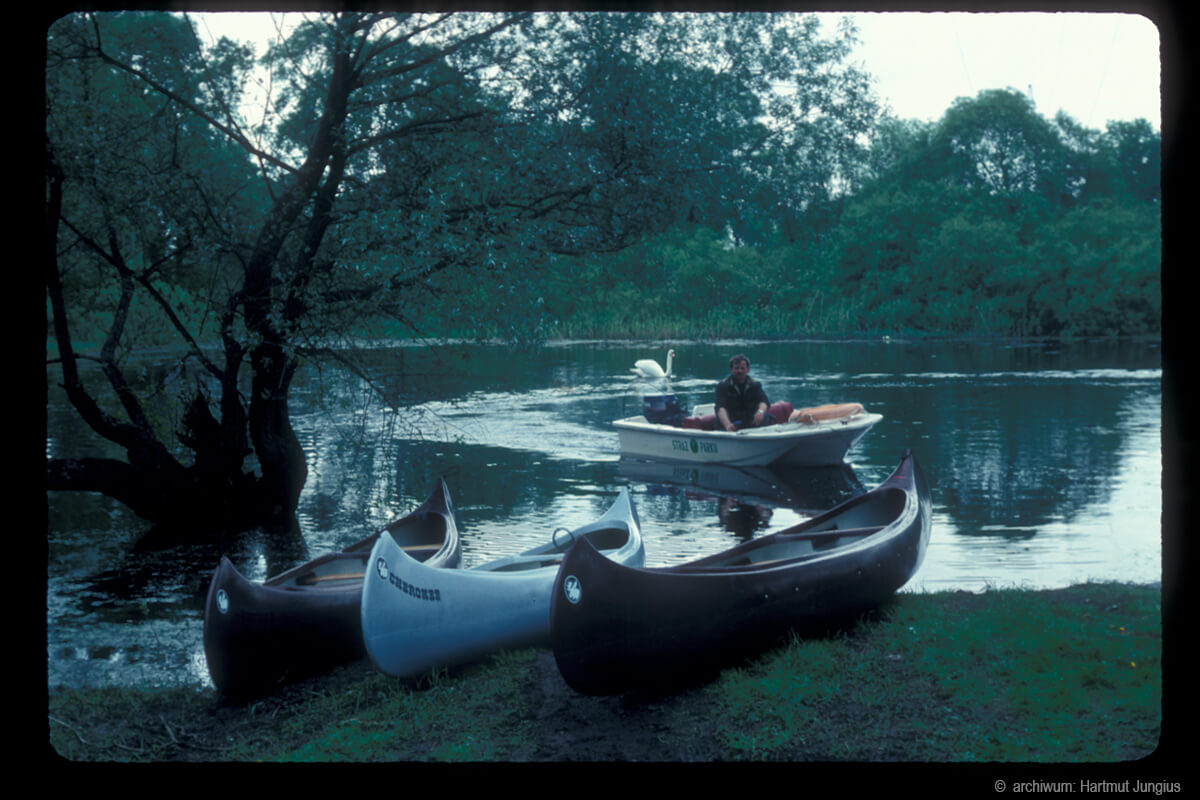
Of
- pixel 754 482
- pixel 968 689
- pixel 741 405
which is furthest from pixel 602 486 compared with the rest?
pixel 968 689

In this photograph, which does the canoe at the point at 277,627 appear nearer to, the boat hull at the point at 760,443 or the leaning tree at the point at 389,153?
the leaning tree at the point at 389,153

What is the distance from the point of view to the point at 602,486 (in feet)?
57.2

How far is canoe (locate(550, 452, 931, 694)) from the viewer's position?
6531mm

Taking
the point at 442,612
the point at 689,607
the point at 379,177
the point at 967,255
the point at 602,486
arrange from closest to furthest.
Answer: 1. the point at 689,607
2. the point at 442,612
3. the point at 379,177
4. the point at 602,486
5. the point at 967,255

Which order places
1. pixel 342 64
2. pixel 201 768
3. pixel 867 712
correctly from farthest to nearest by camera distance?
pixel 342 64, pixel 867 712, pixel 201 768

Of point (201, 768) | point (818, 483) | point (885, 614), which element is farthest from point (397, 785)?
A: point (818, 483)

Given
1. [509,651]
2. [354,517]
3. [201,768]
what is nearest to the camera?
[201,768]

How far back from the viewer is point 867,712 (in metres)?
6.18

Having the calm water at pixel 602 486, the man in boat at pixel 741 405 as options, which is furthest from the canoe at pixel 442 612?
the man in boat at pixel 741 405

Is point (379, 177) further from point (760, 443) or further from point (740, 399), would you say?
point (760, 443)

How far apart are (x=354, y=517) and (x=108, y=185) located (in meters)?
5.37

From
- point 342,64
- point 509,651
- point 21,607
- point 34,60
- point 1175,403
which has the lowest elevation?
point 509,651

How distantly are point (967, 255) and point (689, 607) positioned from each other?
42425 mm

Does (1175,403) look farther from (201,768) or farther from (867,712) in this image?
(201,768)
